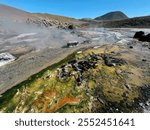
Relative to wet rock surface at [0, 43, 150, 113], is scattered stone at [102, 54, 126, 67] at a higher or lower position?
higher

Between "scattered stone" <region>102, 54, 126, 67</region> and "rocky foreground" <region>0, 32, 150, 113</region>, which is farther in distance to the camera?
"scattered stone" <region>102, 54, 126, 67</region>

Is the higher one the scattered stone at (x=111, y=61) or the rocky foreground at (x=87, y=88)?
the scattered stone at (x=111, y=61)

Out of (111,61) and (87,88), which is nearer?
(87,88)

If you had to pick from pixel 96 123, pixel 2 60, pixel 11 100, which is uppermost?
pixel 96 123

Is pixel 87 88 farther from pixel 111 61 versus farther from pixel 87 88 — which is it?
pixel 111 61

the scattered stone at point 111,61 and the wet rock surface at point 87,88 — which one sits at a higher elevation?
the scattered stone at point 111,61

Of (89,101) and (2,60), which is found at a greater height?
(89,101)

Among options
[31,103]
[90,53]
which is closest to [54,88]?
[31,103]

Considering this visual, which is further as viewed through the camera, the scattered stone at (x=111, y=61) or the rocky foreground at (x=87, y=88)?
the scattered stone at (x=111, y=61)

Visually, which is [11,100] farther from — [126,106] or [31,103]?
[126,106]

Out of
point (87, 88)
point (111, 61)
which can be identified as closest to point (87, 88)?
point (87, 88)

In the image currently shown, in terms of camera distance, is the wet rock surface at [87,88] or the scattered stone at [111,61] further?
the scattered stone at [111,61]
